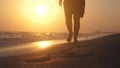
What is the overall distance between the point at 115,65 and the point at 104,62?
0.43m

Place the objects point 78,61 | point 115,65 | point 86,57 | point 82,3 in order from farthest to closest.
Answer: point 82,3 → point 86,57 → point 78,61 → point 115,65

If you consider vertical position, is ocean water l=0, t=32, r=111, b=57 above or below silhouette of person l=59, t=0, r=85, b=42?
below

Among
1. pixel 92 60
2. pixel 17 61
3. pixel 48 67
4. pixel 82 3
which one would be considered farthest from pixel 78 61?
pixel 82 3

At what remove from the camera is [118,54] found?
20.7ft

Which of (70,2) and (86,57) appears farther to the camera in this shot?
(70,2)

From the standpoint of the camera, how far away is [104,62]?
5414 mm

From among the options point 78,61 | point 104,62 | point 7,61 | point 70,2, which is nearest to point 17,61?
point 7,61

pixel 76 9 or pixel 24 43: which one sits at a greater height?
pixel 76 9

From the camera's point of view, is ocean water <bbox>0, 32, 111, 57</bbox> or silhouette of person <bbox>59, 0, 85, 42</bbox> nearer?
ocean water <bbox>0, 32, 111, 57</bbox>

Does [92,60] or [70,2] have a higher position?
[92,60]

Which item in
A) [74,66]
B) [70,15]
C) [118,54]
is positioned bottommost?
[70,15]

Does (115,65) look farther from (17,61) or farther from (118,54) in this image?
(17,61)

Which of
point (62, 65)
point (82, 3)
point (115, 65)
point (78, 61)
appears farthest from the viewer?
point (82, 3)

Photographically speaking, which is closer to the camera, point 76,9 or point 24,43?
point 76,9
